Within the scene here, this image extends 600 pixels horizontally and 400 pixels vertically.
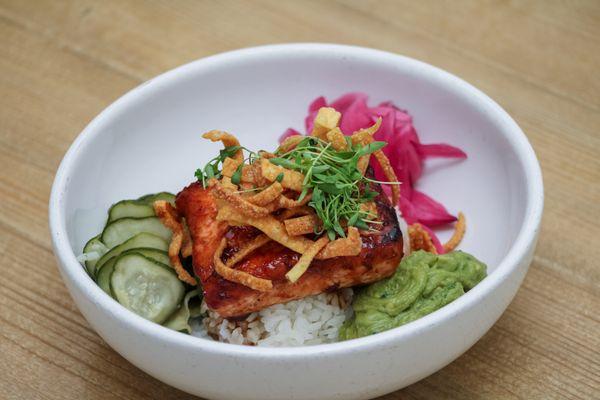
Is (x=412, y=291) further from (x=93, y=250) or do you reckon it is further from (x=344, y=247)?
(x=93, y=250)

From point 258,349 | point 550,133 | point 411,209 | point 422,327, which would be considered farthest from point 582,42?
point 258,349

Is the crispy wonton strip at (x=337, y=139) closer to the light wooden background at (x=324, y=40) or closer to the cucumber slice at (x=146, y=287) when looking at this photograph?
the cucumber slice at (x=146, y=287)

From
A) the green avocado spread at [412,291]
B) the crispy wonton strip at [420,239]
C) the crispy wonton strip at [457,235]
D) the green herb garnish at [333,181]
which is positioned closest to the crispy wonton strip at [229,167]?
the green herb garnish at [333,181]

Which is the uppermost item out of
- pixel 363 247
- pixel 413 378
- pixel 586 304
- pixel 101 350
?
pixel 363 247

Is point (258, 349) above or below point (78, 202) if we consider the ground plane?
above

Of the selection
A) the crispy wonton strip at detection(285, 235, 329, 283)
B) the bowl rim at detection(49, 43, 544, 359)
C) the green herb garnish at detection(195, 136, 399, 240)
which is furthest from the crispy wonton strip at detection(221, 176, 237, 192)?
the bowl rim at detection(49, 43, 544, 359)

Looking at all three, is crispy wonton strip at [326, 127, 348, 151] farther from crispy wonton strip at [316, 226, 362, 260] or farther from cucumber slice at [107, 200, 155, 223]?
cucumber slice at [107, 200, 155, 223]

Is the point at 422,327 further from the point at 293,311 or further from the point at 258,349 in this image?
the point at 293,311
